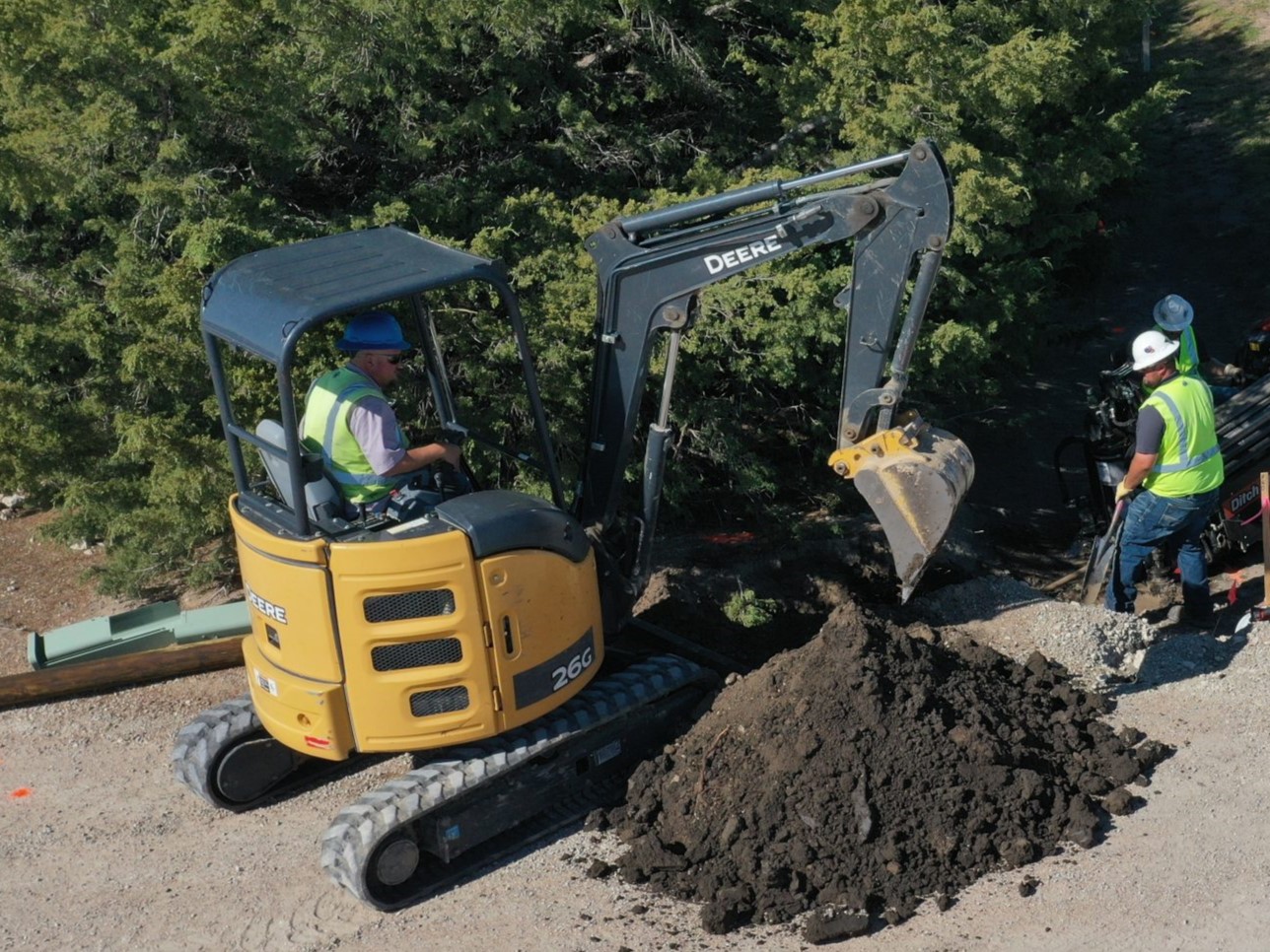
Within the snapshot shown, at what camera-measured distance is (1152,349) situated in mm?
7496

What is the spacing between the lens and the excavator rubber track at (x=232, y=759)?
665 cm

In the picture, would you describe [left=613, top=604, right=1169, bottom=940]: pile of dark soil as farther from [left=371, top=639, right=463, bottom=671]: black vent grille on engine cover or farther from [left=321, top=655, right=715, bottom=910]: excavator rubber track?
[left=371, top=639, right=463, bottom=671]: black vent grille on engine cover

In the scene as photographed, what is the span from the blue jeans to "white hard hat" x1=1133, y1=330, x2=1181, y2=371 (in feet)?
2.39

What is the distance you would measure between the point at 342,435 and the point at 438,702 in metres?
1.22

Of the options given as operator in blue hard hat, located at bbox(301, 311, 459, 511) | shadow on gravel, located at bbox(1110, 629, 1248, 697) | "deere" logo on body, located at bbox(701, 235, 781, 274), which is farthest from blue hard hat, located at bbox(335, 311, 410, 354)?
shadow on gravel, located at bbox(1110, 629, 1248, 697)

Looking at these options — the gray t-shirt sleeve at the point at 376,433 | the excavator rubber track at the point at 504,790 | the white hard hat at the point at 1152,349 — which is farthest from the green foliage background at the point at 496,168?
the gray t-shirt sleeve at the point at 376,433

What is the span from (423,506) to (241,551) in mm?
869

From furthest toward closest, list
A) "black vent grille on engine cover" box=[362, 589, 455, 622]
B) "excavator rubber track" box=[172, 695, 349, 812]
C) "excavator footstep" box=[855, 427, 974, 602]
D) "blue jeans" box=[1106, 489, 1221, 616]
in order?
"blue jeans" box=[1106, 489, 1221, 616] → "excavator rubber track" box=[172, 695, 349, 812] → "excavator footstep" box=[855, 427, 974, 602] → "black vent grille on engine cover" box=[362, 589, 455, 622]

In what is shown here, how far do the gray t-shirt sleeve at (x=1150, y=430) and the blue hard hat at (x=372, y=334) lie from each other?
13.2 feet

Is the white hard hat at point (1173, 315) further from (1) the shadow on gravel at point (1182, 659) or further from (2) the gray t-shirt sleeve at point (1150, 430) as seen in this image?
(1) the shadow on gravel at point (1182, 659)

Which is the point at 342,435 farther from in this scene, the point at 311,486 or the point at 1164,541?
the point at 1164,541

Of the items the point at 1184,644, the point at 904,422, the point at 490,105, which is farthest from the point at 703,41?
the point at 1184,644

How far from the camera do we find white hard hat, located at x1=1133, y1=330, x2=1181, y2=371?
7.43 meters

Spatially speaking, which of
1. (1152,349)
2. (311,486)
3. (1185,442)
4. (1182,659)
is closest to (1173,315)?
(1152,349)
